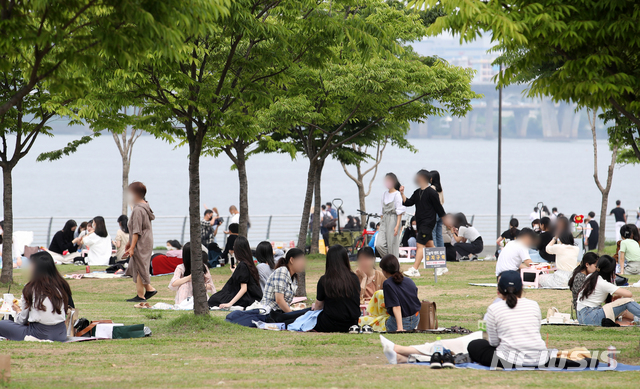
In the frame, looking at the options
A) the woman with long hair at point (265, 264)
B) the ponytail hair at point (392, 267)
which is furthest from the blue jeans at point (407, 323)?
the woman with long hair at point (265, 264)

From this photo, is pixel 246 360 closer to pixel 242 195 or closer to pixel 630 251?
pixel 630 251

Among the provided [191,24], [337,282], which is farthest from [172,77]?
[337,282]

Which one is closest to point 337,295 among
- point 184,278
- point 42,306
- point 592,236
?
point 184,278

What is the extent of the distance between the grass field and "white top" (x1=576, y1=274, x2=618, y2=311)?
399 millimetres

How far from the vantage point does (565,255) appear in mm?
13258

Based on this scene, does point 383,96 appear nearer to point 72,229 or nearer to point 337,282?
point 337,282

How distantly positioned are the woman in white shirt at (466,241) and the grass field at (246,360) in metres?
8.74

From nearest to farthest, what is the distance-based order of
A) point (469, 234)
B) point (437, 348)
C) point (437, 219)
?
point (437, 348)
point (437, 219)
point (469, 234)

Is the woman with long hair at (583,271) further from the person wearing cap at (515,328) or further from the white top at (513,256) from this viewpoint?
the person wearing cap at (515,328)

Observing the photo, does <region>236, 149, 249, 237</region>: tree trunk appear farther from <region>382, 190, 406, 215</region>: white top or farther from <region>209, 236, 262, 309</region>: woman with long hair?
<region>209, 236, 262, 309</region>: woman with long hair

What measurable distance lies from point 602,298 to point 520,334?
359 centimetres

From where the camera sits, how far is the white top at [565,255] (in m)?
13.2

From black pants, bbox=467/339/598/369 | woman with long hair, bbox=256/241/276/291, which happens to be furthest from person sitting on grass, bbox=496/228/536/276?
black pants, bbox=467/339/598/369

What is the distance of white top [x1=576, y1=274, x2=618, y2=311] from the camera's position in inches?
366
